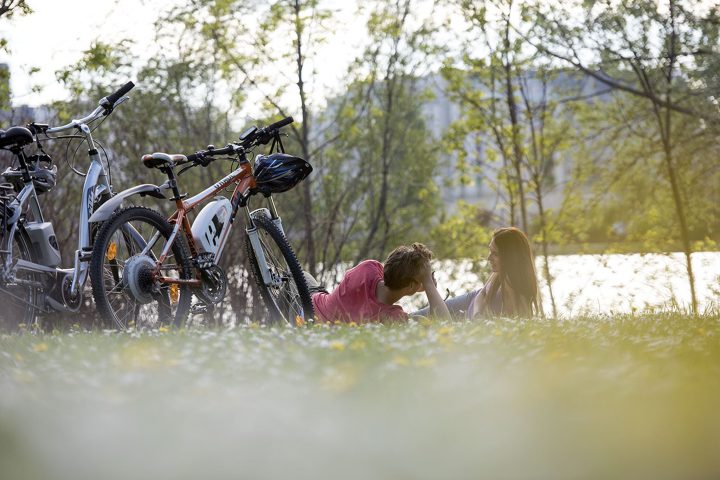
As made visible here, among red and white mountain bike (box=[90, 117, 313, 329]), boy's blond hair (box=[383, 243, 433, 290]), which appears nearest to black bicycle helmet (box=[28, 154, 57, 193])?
red and white mountain bike (box=[90, 117, 313, 329])

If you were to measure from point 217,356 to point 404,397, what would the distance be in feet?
2.50

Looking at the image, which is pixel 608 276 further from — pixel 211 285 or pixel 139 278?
pixel 139 278

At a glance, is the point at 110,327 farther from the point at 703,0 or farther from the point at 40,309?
the point at 703,0

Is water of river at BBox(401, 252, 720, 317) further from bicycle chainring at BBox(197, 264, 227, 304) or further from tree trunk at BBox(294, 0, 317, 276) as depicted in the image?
bicycle chainring at BBox(197, 264, 227, 304)

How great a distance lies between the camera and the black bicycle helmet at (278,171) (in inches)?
231

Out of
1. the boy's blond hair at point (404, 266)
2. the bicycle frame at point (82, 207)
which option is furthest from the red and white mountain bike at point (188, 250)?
the boy's blond hair at point (404, 266)

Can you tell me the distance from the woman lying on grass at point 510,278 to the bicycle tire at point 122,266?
1805mm

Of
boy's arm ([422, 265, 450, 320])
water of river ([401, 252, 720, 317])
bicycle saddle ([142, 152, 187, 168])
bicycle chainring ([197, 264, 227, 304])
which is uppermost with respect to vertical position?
bicycle saddle ([142, 152, 187, 168])

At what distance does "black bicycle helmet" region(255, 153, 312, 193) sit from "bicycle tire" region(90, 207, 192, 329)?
708 millimetres

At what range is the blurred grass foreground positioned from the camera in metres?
2.04

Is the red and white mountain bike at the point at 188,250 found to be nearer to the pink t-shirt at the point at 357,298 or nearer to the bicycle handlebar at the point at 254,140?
the bicycle handlebar at the point at 254,140

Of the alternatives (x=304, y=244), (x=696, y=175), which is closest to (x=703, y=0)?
(x=696, y=175)

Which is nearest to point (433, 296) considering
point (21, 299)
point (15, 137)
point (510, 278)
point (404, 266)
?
point (404, 266)

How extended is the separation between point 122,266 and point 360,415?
11.1 ft
